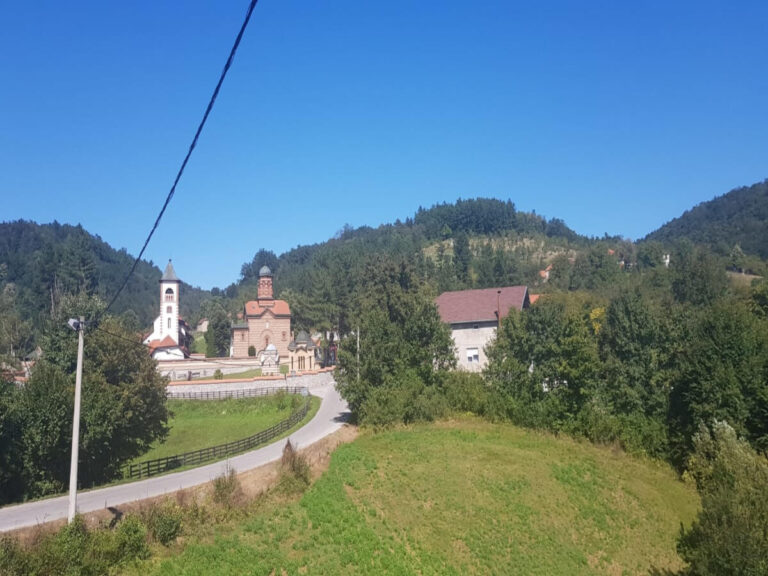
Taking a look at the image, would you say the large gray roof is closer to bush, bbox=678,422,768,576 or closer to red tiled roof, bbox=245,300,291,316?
red tiled roof, bbox=245,300,291,316

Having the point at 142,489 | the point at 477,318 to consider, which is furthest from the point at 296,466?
the point at 477,318

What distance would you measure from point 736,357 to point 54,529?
95.8 feet

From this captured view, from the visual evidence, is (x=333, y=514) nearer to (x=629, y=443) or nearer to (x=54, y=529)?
(x=54, y=529)

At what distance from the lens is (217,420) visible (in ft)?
131

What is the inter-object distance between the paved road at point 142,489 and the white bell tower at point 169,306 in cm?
4336

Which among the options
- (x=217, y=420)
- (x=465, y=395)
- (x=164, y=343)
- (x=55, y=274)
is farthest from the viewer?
(x=55, y=274)

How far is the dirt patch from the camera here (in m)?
15.8

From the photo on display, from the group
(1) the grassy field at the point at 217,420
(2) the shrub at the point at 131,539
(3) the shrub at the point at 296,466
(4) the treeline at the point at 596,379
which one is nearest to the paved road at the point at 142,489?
(3) the shrub at the point at 296,466

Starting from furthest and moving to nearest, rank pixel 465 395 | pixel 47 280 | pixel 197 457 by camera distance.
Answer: pixel 47 280
pixel 465 395
pixel 197 457

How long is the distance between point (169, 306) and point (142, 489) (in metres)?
52.6

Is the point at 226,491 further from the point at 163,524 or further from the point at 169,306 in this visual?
the point at 169,306

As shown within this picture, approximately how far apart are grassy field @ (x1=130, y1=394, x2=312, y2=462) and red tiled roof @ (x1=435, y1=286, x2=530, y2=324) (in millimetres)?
15893

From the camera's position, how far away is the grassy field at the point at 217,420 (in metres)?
34.3

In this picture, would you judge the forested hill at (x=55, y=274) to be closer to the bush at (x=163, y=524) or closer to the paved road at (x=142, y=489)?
the paved road at (x=142, y=489)
